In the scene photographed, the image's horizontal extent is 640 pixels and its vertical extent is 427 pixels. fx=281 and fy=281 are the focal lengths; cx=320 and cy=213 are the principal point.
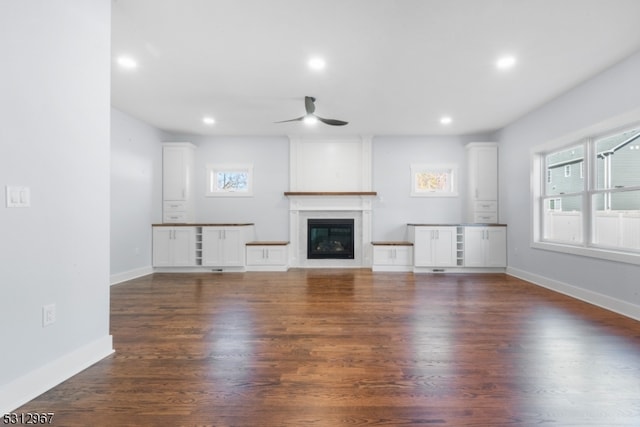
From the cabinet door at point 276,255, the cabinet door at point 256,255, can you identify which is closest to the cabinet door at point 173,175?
the cabinet door at point 256,255

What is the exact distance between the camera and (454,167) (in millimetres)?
5863

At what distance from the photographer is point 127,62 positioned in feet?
9.98

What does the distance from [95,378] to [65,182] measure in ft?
4.13

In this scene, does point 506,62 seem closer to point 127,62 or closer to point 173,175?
point 127,62

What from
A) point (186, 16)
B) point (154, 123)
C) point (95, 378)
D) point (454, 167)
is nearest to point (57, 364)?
point (95, 378)

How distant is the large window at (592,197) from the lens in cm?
312

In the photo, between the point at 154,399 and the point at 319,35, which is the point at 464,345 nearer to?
the point at 154,399

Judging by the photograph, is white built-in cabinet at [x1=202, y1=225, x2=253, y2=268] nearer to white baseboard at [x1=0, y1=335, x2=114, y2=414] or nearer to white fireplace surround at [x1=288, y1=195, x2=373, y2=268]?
white fireplace surround at [x1=288, y1=195, x2=373, y2=268]

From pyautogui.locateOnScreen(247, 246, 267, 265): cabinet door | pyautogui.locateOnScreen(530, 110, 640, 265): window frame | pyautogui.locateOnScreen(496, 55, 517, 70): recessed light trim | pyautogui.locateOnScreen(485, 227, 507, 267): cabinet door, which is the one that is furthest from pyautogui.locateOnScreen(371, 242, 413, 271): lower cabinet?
pyautogui.locateOnScreen(496, 55, 517, 70): recessed light trim

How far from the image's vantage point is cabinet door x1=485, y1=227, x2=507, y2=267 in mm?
5234

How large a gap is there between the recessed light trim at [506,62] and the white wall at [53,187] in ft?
11.9

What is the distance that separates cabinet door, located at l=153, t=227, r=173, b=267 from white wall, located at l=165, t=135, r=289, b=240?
769 millimetres

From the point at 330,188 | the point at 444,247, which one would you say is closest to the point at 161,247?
the point at 330,188

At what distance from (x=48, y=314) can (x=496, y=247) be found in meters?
6.08
